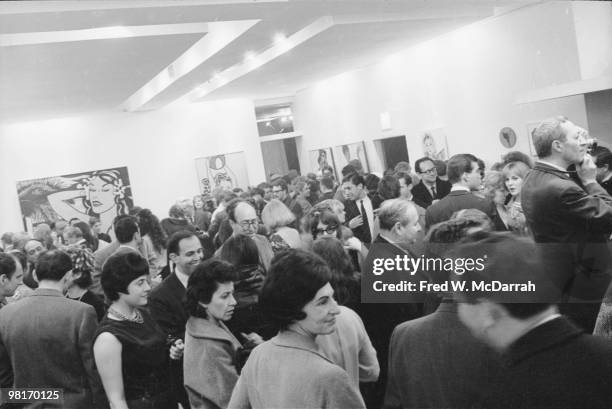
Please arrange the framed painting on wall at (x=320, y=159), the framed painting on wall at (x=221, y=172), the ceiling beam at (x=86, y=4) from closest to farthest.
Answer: the ceiling beam at (x=86, y=4)
the framed painting on wall at (x=320, y=159)
the framed painting on wall at (x=221, y=172)

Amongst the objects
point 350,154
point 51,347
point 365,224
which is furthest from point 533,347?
point 350,154

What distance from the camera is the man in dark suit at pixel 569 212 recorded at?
4.50ft

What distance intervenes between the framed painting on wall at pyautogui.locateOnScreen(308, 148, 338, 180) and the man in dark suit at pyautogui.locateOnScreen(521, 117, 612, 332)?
181cm

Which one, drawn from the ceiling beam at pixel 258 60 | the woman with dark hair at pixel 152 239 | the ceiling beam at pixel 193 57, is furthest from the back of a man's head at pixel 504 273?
the ceiling beam at pixel 258 60

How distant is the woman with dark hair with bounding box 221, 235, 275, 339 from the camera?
190 cm

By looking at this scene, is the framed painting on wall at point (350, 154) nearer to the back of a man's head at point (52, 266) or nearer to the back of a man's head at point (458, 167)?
the back of a man's head at point (458, 167)

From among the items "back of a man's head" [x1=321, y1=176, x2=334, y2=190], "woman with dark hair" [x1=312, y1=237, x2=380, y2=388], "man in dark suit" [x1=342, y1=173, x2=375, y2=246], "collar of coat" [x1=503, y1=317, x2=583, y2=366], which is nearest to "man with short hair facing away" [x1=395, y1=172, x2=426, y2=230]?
"man in dark suit" [x1=342, y1=173, x2=375, y2=246]

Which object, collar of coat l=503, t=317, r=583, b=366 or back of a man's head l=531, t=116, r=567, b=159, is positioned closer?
collar of coat l=503, t=317, r=583, b=366

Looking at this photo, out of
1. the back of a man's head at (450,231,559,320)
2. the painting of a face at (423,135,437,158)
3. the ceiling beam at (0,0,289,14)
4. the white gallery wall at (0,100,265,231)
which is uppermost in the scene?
the ceiling beam at (0,0,289,14)

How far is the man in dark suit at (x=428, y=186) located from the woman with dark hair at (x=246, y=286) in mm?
1704

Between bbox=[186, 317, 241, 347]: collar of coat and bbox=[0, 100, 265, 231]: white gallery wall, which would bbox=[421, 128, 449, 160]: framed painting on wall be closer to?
bbox=[0, 100, 265, 231]: white gallery wall

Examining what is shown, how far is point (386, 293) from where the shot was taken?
5.03ft

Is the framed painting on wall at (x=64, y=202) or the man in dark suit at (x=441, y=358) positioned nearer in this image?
the man in dark suit at (x=441, y=358)

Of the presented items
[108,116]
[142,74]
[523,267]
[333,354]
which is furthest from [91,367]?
[108,116]
